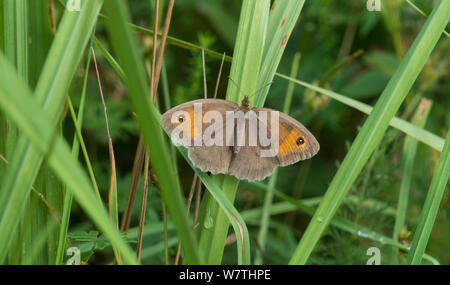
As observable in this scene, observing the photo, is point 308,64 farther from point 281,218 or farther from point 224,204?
point 224,204

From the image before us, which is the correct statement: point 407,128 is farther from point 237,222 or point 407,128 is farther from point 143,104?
point 143,104

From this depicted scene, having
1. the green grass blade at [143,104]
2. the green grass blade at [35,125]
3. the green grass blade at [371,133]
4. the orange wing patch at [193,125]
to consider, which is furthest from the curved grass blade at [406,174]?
the green grass blade at [35,125]

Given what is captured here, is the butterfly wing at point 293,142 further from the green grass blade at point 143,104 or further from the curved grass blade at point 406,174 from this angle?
the green grass blade at point 143,104

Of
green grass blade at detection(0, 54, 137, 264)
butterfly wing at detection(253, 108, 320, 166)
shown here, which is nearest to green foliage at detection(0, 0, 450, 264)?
green grass blade at detection(0, 54, 137, 264)

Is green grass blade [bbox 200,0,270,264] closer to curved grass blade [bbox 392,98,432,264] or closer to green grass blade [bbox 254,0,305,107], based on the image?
green grass blade [bbox 254,0,305,107]
